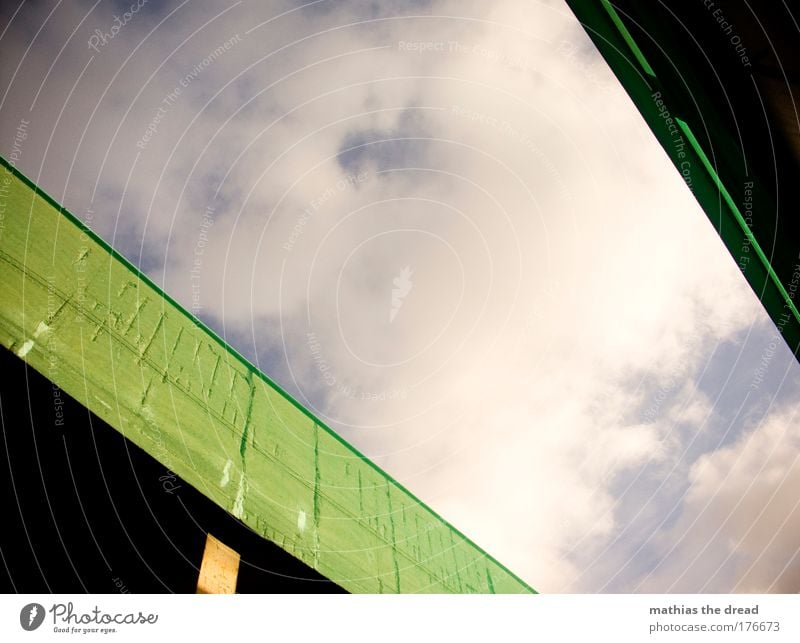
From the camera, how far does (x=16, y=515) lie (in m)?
2.12

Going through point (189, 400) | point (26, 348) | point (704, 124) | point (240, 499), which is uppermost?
point (704, 124)

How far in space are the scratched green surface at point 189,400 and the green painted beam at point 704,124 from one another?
3.11 m

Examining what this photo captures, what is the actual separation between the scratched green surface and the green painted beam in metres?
3.11

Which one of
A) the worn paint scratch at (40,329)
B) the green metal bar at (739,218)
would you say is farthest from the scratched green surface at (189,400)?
the green metal bar at (739,218)

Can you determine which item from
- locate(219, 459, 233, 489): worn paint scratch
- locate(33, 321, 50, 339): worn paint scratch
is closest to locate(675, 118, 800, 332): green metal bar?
locate(219, 459, 233, 489): worn paint scratch

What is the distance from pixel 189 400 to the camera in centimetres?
265

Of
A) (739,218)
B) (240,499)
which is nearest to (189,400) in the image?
(240,499)

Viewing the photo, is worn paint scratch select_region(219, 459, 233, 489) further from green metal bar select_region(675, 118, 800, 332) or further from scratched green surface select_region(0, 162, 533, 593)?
green metal bar select_region(675, 118, 800, 332)

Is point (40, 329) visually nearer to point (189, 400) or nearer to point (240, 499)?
point (189, 400)

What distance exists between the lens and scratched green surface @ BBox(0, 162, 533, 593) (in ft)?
6.88

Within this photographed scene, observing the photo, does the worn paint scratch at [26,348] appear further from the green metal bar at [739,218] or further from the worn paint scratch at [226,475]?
the green metal bar at [739,218]

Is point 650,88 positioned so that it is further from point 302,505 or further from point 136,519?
point 136,519

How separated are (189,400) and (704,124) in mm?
3579

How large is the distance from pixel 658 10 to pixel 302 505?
3.87 m
